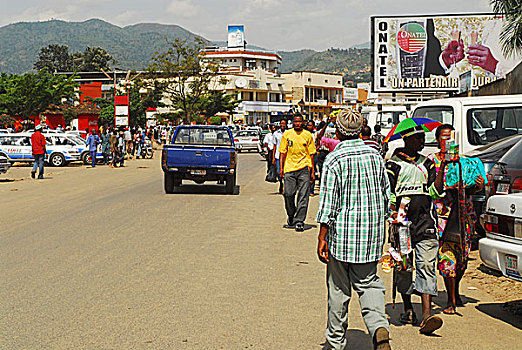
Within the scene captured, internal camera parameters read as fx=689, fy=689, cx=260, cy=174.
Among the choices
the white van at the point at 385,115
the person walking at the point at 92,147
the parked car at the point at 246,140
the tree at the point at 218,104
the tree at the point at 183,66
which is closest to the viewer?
the white van at the point at 385,115

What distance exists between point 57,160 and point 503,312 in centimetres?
2899

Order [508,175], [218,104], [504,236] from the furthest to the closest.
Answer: [218,104] < [508,175] < [504,236]

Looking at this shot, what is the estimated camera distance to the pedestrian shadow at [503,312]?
669 cm

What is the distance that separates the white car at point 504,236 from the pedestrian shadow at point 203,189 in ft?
40.9

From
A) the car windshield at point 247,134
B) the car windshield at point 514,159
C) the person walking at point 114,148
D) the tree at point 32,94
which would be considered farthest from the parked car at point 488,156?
the tree at point 32,94

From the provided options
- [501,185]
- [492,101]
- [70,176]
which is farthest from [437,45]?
[501,185]

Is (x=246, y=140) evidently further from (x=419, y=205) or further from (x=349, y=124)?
(x=349, y=124)

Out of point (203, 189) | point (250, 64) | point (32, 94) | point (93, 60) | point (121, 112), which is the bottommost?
point (203, 189)

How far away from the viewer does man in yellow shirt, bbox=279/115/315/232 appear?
40.2ft

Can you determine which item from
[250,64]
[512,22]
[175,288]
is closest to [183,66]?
[512,22]

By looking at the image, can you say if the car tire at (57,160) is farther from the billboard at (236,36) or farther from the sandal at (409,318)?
the billboard at (236,36)

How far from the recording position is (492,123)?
1238 centimetres

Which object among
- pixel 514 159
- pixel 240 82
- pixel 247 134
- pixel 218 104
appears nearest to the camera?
pixel 514 159

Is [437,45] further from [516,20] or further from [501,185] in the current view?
[501,185]
